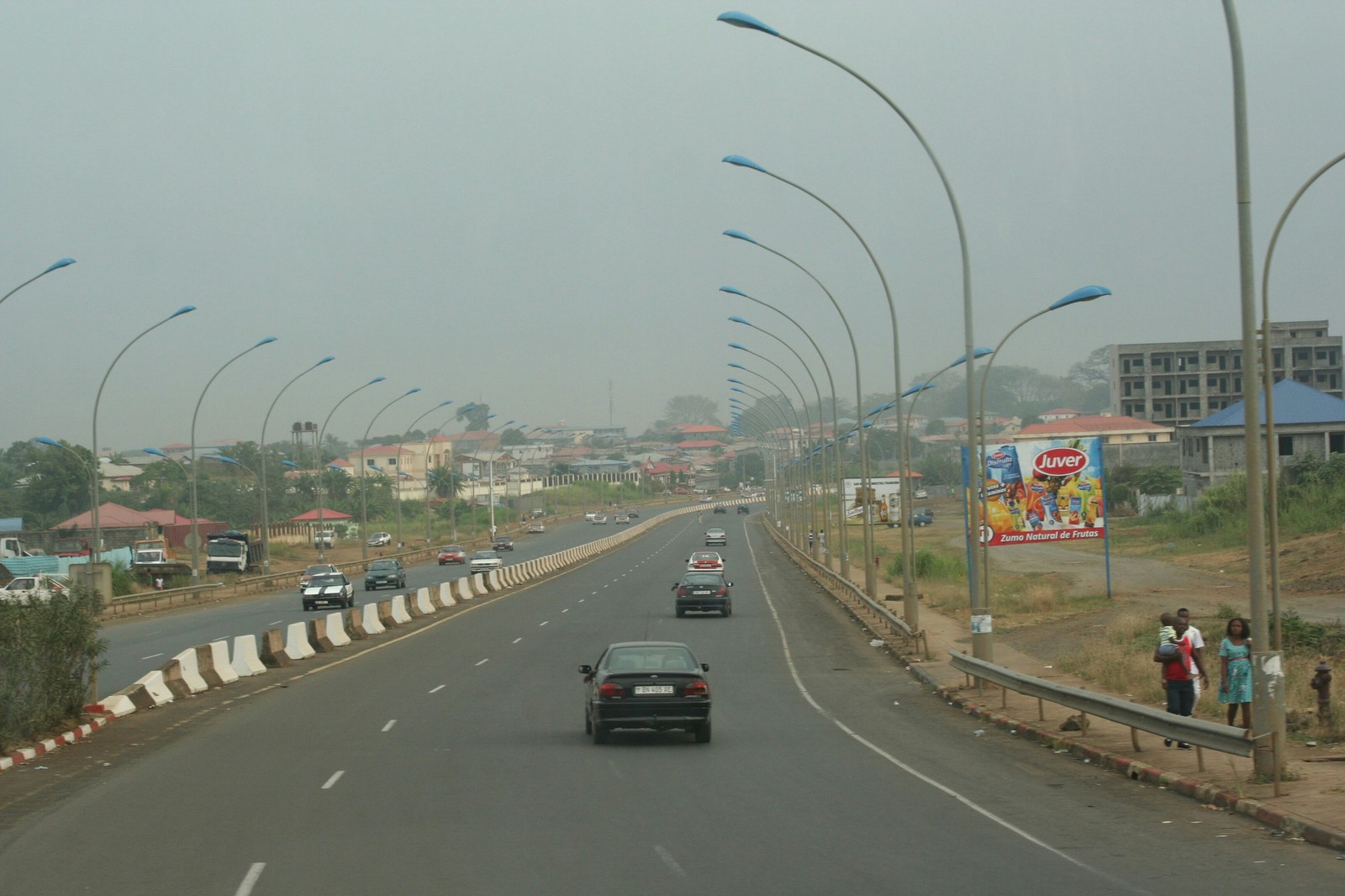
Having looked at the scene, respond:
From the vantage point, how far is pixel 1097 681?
23688mm

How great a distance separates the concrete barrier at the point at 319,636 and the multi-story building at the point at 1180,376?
11725 centimetres

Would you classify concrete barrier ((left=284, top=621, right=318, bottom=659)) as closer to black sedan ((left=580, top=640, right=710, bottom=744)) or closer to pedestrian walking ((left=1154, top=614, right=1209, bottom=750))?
black sedan ((left=580, top=640, right=710, bottom=744))

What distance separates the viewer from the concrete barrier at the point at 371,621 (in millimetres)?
38625

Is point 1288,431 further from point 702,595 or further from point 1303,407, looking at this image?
point 702,595

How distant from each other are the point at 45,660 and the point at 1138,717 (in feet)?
46.3

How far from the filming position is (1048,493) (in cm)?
4253

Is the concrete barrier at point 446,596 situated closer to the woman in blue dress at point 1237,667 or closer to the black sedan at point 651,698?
the black sedan at point 651,698

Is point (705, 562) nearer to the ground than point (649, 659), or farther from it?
nearer to the ground

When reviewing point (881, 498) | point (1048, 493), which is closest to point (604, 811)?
point (1048, 493)

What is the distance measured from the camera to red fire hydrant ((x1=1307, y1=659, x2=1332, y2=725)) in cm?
1666

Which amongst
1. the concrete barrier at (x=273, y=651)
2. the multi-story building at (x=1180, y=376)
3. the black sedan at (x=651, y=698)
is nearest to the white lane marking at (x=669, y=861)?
the black sedan at (x=651, y=698)

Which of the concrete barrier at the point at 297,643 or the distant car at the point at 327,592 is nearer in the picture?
the concrete barrier at the point at 297,643

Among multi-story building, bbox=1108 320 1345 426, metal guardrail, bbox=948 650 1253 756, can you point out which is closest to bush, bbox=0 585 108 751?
metal guardrail, bbox=948 650 1253 756

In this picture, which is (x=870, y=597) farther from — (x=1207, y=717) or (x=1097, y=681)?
(x=1207, y=717)
